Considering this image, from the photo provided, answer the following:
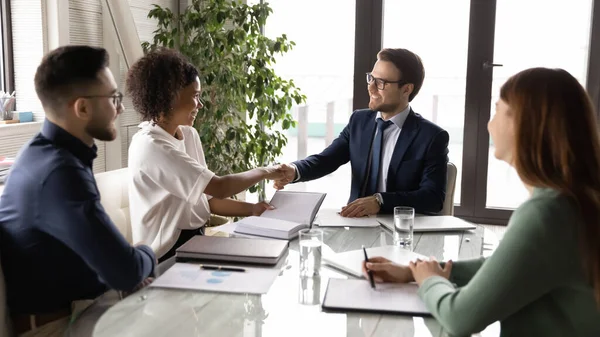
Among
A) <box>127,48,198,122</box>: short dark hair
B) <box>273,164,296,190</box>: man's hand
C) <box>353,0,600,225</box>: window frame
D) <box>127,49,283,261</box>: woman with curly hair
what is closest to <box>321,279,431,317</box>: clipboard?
<box>127,49,283,261</box>: woman with curly hair

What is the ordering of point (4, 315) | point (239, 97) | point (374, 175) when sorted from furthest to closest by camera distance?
point (239, 97) < point (374, 175) < point (4, 315)

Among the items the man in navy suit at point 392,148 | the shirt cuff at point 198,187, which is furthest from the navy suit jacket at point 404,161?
the shirt cuff at point 198,187

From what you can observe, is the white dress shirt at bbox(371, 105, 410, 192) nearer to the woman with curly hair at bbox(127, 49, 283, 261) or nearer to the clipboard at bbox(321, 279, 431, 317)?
the woman with curly hair at bbox(127, 49, 283, 261)

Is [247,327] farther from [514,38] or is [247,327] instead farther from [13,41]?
[514,38]

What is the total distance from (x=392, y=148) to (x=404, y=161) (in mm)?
107

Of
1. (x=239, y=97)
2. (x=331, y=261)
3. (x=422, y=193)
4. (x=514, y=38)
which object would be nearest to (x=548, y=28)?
(x=514, y=38)

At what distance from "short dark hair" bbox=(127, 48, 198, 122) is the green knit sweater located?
1.25m

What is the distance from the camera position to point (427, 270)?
56.1 inches

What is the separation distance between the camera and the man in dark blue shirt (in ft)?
4.56

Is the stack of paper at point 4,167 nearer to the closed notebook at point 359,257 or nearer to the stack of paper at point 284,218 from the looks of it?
the stack of paper at point 284,218

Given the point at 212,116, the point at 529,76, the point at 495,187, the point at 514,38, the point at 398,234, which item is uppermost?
the point at 514,38

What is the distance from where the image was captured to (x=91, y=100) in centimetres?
153

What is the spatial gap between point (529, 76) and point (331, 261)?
2.34 feet

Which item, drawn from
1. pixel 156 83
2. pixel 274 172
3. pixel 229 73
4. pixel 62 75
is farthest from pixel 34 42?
pixel 62 75
